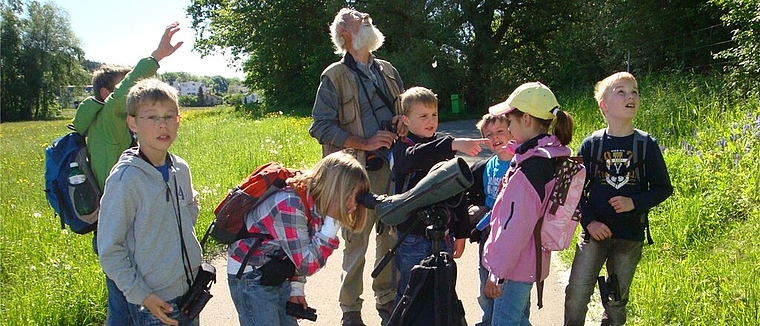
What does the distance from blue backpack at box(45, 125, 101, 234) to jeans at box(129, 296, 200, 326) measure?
0.94 m

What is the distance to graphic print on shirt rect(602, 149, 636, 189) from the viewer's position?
345cm

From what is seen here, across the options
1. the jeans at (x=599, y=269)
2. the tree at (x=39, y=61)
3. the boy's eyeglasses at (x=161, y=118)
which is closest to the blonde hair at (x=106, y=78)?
the boy's eyeglasses at (x=161, y=118)

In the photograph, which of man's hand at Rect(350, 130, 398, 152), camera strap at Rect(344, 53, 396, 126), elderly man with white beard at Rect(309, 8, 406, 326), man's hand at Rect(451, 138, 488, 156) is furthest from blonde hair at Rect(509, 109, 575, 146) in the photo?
camera strap at Rect(344, 53, 396, 126)

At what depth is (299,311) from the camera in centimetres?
289

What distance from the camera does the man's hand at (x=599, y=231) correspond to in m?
3.46

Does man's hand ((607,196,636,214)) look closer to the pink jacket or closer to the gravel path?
the pink jacket

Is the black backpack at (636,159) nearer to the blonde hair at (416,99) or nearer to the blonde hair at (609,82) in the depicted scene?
the blonde hair at (609,82)

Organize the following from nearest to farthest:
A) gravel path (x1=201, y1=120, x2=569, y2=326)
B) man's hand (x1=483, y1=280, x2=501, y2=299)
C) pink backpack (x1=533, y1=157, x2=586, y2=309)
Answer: pink backpack (x1=533, y1=157, x2=586, y2=309) → man's hand (x1=483, y1=280, x2=501, y2=299) → gravel path (x1=201, y1=120, x2=569, y2=326)

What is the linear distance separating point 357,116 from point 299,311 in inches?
66.3

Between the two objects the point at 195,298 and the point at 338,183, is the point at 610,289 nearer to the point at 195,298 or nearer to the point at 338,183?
the point at 338,183

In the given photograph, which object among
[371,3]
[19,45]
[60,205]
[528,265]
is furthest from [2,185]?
[19,45]

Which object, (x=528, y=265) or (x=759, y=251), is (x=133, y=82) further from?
(x=759, y=251)

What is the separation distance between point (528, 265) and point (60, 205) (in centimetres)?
262

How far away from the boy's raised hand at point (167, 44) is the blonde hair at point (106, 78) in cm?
35
